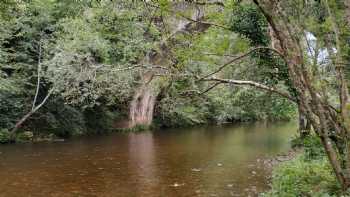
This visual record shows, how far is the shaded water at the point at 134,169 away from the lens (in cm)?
1187

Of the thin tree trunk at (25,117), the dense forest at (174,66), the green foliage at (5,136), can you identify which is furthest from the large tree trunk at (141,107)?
the green foliage at (5,136)

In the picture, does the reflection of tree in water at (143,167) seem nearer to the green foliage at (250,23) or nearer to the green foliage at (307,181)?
the green foliage at (307,181)

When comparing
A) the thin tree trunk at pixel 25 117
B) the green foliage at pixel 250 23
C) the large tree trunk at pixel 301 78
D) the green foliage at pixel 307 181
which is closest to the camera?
the large tree trunk at pixel 301 78

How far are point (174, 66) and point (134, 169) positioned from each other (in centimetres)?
603

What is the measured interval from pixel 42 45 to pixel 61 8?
2.38 metres

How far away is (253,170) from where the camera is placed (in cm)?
1469

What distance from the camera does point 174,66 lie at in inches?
396

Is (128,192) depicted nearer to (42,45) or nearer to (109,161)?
(109,161)

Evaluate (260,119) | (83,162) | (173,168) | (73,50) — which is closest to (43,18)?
(73,50)

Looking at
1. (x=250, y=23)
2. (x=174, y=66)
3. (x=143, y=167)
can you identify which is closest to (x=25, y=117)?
(x=143, y=167)

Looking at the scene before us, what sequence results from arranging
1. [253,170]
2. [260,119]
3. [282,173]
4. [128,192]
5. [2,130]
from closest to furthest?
[282,173], [128,192], [253,170], [2,130], [260,119]

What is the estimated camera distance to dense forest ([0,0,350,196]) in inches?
314

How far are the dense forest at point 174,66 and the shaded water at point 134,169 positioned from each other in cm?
185

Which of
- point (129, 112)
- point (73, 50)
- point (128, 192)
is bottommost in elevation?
point (128, 192)
